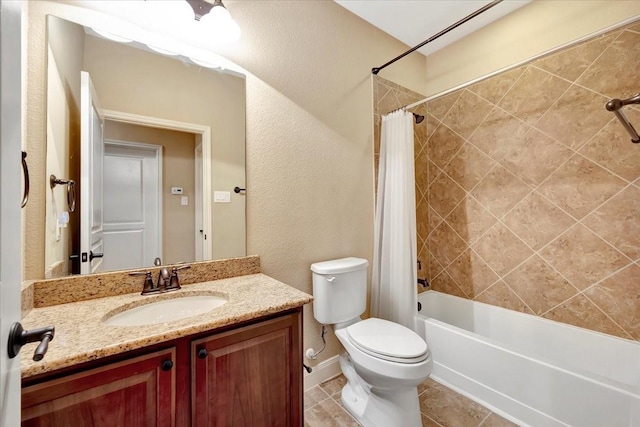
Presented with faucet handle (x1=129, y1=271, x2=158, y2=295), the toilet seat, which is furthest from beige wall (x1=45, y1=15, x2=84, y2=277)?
the toilet seat

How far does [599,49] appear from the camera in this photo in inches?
65.9

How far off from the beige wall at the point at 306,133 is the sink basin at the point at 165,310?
0.40m

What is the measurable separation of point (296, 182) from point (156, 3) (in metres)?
1.10

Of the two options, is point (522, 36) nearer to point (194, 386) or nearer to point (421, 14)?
point (421, 14)

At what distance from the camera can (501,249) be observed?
209 centimetres

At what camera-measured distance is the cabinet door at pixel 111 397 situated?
2.20 feet

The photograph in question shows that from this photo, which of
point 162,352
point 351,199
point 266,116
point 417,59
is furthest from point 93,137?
point 417,59

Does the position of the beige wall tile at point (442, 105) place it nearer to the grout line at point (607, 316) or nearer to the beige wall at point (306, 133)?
the beige wall at point (306, 133)

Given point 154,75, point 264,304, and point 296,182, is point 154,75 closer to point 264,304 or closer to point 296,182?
point 296,182

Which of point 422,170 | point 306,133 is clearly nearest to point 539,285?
point 422,170

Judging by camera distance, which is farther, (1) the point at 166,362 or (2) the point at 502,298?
(2) the point at 502,298

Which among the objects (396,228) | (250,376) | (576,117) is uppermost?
(576,117)

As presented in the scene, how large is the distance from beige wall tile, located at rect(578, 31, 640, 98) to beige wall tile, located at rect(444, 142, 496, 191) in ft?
2.37

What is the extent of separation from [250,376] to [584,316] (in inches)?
83.2
